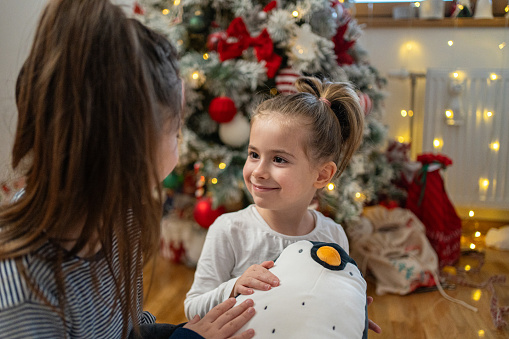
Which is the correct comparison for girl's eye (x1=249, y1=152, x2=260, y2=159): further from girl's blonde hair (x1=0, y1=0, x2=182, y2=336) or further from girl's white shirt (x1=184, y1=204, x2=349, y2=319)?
girl's blonde hair (x1=0, y1=0, x2=182, y2=336)

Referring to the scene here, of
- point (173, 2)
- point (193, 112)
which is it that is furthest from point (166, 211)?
point (173, 2)

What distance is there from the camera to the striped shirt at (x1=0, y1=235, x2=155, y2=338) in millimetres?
560

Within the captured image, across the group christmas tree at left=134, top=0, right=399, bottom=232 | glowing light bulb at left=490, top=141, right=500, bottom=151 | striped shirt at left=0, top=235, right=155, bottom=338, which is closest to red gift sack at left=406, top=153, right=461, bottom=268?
christmas tree at left=134, top=0, right=399, bottom=232

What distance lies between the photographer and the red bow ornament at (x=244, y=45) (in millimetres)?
1799

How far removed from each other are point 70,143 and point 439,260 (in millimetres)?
1928

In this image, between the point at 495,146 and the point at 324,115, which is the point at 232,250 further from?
the point at 495,146

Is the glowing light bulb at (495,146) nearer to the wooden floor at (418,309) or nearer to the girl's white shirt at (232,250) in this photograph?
the wooden floor at (418,309)

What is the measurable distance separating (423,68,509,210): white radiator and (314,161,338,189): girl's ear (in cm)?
173

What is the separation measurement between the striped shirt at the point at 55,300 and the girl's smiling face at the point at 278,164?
37 centimetres

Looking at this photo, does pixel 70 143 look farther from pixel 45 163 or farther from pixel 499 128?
pixel 499 128

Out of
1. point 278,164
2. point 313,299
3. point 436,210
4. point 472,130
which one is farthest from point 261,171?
point 472,130

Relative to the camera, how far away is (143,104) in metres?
0.61

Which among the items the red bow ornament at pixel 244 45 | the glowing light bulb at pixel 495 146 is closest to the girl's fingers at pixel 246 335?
the red bow ornament at pixel 244 45

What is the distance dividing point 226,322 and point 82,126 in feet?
1.28
